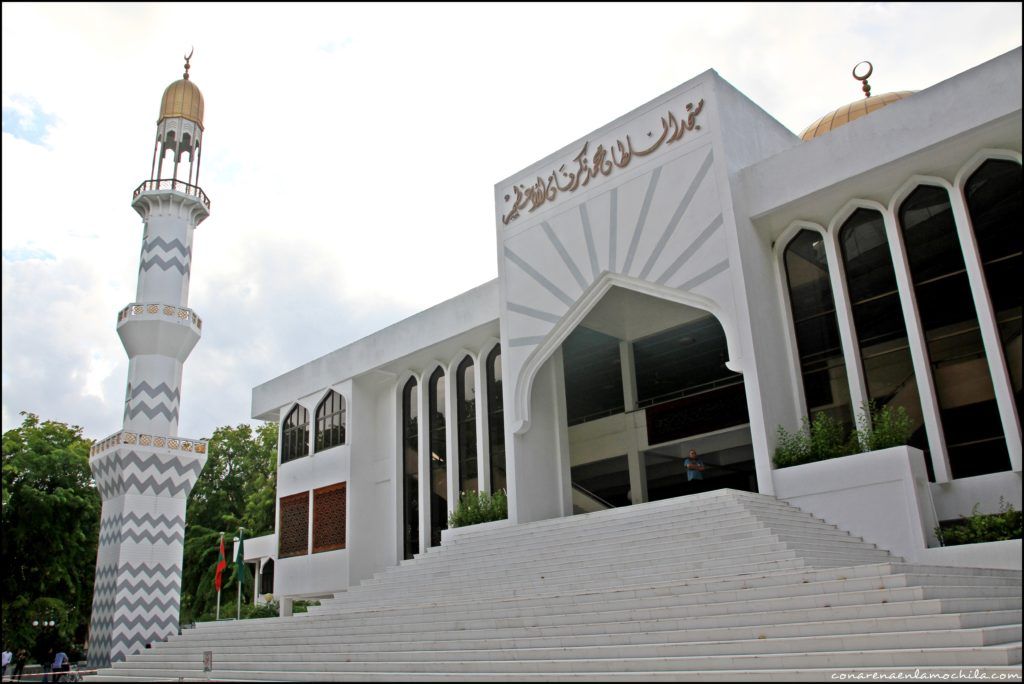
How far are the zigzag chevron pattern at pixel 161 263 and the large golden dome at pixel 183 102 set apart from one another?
3763 millimetres

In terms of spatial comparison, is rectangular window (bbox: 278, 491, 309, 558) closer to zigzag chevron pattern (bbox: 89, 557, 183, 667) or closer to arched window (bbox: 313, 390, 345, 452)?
arched window (bbox: 313, 390, 345, 452)

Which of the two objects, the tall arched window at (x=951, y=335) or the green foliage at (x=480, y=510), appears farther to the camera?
the green foliage at (x=480, y=510)

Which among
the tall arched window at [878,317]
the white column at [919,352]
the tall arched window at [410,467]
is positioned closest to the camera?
the white column at [919,352]

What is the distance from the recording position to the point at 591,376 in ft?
60.2

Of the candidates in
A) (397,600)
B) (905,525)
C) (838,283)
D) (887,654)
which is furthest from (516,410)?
(887,654)

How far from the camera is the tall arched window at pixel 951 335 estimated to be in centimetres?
1123

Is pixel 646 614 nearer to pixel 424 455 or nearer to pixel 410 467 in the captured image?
pixel 424 455

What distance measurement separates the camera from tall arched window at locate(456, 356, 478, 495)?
1833 cm

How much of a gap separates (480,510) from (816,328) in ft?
23.0

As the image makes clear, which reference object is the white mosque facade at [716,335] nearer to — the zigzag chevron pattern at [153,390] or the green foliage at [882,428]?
the green foliage at [882,428]

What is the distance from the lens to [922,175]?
12.1m

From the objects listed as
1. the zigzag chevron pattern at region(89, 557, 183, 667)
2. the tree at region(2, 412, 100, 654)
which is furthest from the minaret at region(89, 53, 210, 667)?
the tree at region(2, 412, 100, 654)

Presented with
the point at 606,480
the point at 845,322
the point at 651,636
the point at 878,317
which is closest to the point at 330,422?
the point at 606,480

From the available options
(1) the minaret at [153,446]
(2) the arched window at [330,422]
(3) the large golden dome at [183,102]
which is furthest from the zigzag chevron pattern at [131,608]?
(3) the large golden dome at [183,102]
